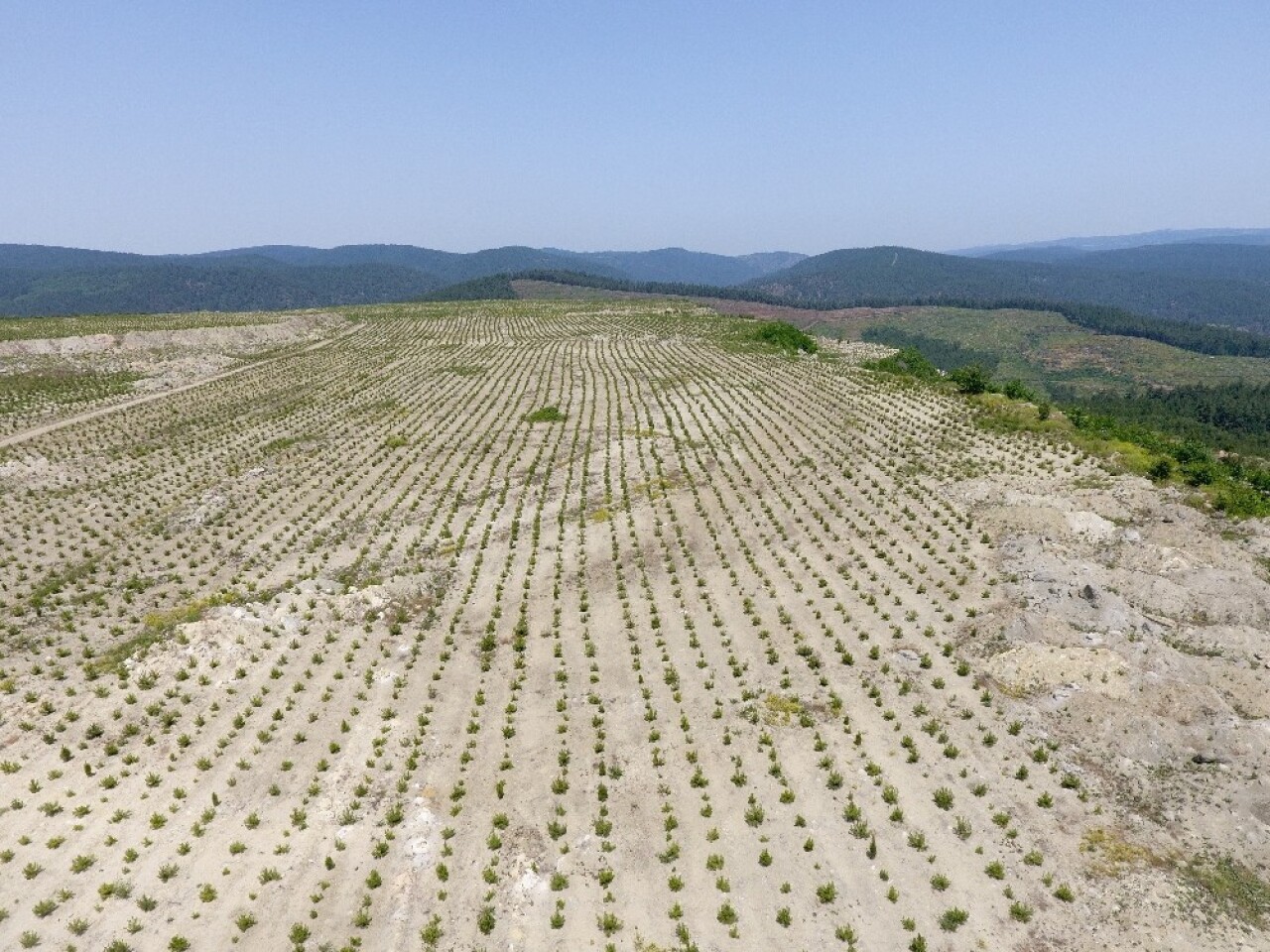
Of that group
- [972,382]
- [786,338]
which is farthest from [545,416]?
[786,338]

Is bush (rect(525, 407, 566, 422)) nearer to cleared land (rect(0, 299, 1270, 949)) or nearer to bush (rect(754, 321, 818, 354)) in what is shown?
cleared land (rect(0, 299, 1270, 949))

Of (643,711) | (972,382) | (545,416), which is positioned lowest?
(643,711)

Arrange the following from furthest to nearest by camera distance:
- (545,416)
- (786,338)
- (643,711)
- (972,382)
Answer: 1. (786,338)
2. (545,416)
3. (972,382)
4. (643,711)

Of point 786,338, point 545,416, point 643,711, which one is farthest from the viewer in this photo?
point 786,338

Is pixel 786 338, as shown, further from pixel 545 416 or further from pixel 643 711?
pixel 643 711

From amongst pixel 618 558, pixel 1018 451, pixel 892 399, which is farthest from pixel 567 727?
pixel 892 399

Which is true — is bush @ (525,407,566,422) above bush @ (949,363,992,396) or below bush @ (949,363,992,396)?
below

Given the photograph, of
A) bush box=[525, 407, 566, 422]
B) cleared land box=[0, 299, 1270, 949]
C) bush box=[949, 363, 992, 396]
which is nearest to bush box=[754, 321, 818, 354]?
bush box=[949, 363, 992, 396]

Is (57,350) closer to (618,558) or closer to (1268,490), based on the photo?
(618,558)

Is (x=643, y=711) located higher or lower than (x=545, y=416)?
lower
